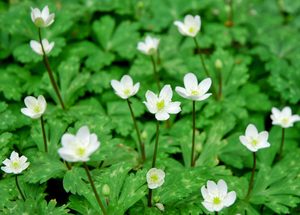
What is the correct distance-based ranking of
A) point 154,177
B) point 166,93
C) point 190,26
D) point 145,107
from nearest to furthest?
point 154,177
point 166,93
point 190,26
point 145,107

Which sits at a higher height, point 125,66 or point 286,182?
point 125,66

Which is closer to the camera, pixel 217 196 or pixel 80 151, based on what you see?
pixel 80 151

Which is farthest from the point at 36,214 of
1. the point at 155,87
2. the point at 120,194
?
the point at 155,87

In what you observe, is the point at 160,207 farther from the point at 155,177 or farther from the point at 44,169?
the point at 44,169

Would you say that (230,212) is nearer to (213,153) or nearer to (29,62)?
(213,153)

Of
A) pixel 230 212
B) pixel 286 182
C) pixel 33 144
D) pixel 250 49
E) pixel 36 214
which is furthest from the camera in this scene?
pixel 250 49

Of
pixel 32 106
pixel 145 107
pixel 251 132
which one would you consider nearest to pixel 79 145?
pixel 32 106

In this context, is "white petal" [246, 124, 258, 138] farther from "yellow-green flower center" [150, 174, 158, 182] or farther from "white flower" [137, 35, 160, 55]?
"white flower" [137, 35, 160, 55]

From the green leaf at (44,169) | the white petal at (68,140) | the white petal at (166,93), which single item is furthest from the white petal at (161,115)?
the green leaf at (44,169)

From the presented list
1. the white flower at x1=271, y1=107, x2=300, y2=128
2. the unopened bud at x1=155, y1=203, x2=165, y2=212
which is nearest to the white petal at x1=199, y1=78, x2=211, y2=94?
the white flower at x1=271, y1=107, x2=300, y2=128
